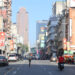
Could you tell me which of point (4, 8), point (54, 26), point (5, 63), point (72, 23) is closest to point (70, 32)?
point (72, 23)

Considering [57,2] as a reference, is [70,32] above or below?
below

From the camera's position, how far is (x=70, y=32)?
296ft

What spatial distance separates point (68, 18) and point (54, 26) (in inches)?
1950

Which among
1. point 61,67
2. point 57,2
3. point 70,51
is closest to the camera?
point 61,67

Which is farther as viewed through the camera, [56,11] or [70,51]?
[56,11]

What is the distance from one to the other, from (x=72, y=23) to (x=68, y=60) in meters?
27.8

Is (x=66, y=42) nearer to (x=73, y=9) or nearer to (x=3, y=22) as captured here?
(x=73, y=9)

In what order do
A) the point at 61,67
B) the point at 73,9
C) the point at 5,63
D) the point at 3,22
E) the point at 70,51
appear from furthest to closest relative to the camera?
the point at 3,22 → the point at 73,9 → the point at 70,51 → the point at 5,63 → the point at 61,67

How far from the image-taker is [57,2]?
145 meters

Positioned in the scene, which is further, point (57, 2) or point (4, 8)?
point (57, 2)

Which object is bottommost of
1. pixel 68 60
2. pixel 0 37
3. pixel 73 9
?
pixel 68 60

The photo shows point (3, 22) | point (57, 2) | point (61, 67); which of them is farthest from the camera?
point (57, 2)

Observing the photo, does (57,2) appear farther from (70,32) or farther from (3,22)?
(70,32)

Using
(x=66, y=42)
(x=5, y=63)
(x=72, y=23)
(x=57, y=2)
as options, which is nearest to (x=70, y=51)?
(x=66, y=42)
